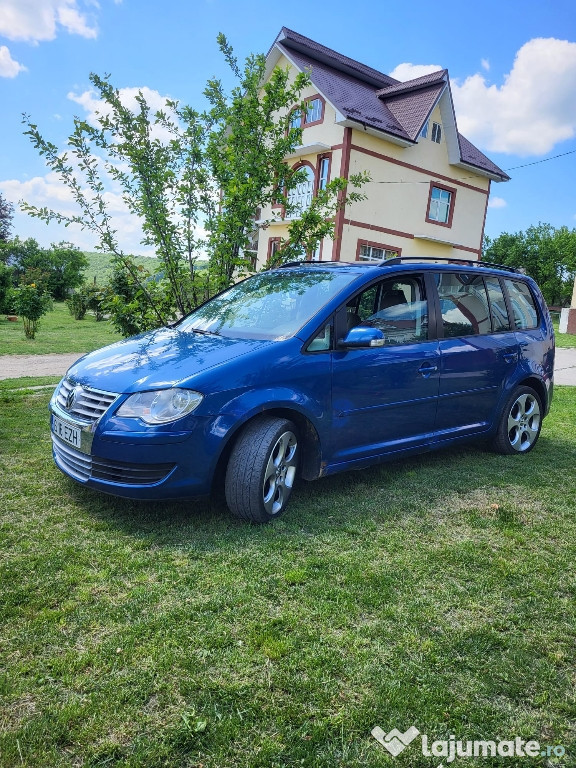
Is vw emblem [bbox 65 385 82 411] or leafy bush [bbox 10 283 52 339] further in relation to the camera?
leafy bush [bbox 10 283 52 339]

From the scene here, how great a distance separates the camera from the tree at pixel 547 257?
59.6 metres

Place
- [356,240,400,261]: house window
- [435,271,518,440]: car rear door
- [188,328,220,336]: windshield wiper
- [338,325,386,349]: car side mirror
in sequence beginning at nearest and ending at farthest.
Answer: [338,325,386,349]: car side mirror < [188,328,220,336]: windshield wiper < [435,271,518,440]: car rear door < [356,240,400,261]: house window

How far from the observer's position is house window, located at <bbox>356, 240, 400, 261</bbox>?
19797 mm

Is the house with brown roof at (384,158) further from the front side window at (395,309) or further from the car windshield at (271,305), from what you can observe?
the front side window at (395,309)

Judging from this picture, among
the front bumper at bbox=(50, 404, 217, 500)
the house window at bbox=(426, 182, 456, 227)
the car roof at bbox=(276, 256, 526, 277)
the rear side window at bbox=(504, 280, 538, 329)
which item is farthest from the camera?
the house window at bbox=(426, 182, 456, 227)

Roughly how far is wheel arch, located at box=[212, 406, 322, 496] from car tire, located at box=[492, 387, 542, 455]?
234 centimetres

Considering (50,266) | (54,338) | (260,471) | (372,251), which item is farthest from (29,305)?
(50,266)

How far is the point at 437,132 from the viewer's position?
21656mm

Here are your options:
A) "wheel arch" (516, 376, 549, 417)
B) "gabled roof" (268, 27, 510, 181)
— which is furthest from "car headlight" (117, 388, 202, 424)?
"gabled roof" (268, 27, 510, 181)

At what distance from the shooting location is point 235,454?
3418mm

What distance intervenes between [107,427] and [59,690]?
5.03 ft

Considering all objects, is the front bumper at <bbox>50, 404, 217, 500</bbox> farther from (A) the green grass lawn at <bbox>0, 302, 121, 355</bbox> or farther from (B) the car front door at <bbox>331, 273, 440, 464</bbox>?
(A) the green grass lawn at <bbox>0, 302, 121, 355</bbox>

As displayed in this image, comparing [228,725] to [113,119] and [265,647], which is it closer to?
[265,647]

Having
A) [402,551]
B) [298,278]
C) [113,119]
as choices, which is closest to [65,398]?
[298,278]
